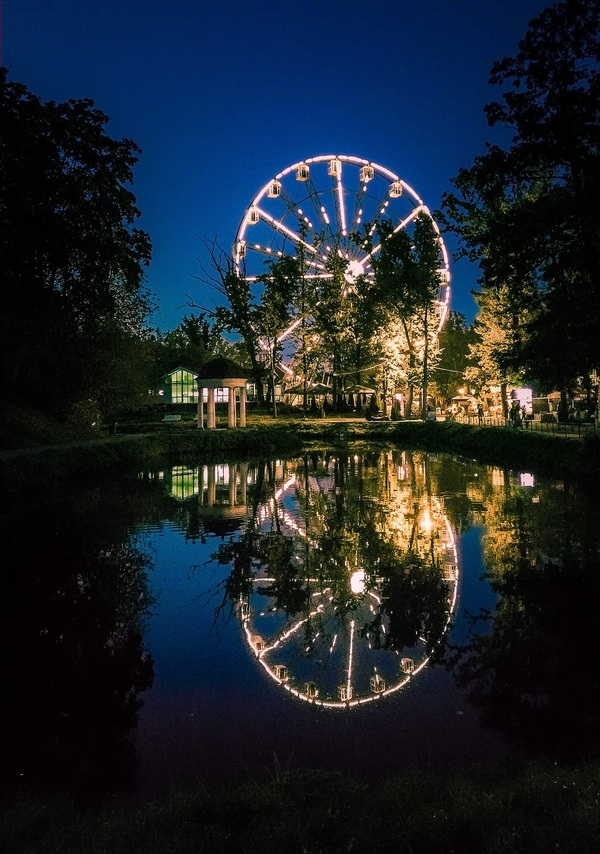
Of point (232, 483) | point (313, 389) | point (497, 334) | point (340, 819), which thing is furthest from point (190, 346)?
point (340, 819)

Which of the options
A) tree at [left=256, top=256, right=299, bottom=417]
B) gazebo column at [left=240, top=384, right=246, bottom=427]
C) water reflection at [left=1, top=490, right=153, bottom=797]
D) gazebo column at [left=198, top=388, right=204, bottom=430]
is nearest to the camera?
water reflection at [left=1, top=490, right=153, bottom=797]

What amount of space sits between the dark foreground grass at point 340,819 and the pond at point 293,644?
0.47 m

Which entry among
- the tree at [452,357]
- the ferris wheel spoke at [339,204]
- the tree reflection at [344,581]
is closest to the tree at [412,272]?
the ferris wheel spoke at [339,204]

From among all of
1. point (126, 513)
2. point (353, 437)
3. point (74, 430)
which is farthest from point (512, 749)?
point (353, 437)

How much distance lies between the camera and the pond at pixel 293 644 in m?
5.19

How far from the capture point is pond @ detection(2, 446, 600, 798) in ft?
17.0

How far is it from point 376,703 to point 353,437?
133 feet

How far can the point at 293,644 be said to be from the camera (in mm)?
7504

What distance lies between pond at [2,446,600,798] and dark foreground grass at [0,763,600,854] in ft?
1.55

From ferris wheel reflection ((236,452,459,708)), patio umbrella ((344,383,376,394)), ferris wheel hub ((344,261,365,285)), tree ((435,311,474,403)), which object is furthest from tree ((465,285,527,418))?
→ tree ((435,311,474,403))

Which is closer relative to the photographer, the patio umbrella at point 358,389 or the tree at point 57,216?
the tree at point 57,216

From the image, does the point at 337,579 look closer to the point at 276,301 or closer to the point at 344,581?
the point at 344,581

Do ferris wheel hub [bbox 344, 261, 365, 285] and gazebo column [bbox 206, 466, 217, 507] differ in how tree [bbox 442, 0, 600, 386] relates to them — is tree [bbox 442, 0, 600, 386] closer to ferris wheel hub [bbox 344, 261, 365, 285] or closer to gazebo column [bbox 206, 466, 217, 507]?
gazebo column [bbox 206, 466, 217, 507]

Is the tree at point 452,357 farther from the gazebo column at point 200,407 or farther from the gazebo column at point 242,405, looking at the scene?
the gazebo column at point 200,407
